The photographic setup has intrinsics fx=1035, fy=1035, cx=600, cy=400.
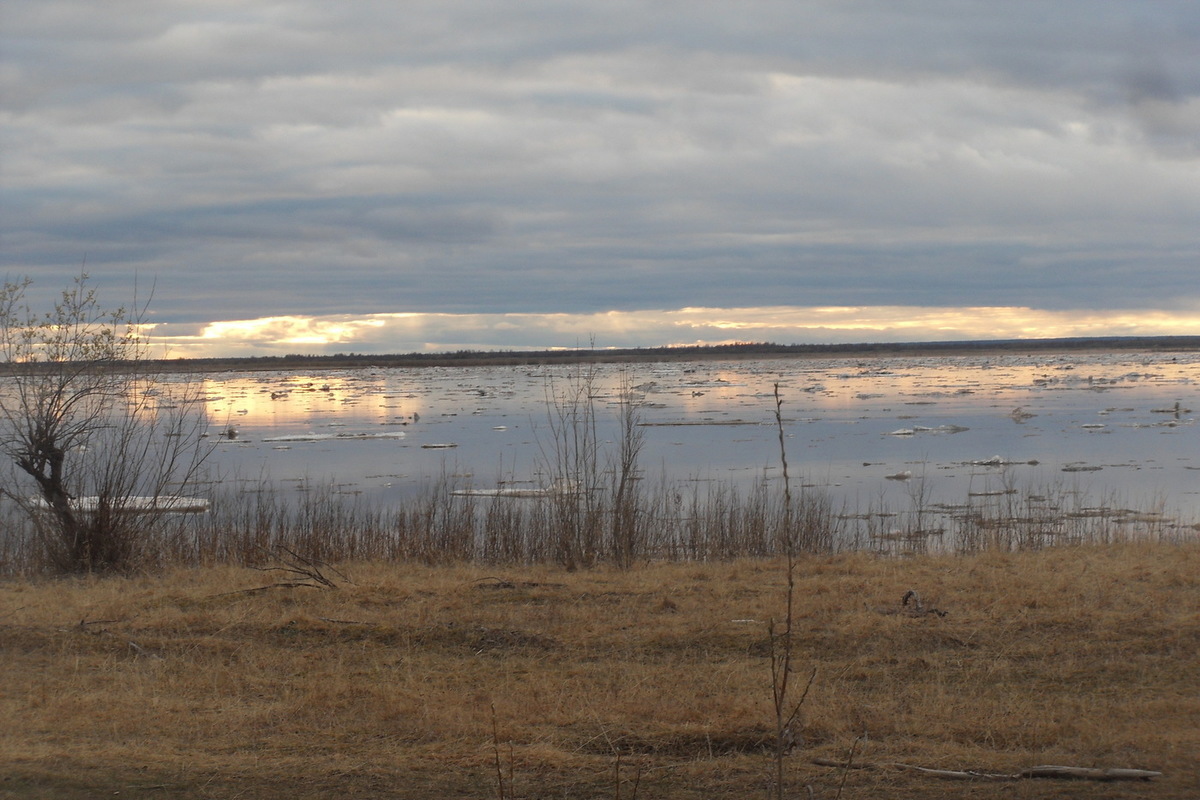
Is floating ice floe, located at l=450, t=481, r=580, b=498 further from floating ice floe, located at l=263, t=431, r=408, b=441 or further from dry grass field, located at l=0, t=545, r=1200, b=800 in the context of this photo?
floating ice floe, located at l=263, t=431, r=408, b=441

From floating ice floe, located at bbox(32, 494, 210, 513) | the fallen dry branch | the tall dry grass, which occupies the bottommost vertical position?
the tall dry grass

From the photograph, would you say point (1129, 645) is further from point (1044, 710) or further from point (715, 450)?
point (715, 450)

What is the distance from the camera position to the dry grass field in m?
5.47

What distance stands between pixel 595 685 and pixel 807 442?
2242cm

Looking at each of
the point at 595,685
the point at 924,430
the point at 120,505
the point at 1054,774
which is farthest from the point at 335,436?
the point at 1054,774

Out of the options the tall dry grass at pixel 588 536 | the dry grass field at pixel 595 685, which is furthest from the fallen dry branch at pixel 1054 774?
the tall dry grass at pixel 588 536

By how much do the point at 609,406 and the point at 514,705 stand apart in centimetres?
3776

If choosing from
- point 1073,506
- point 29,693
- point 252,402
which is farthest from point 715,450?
point 252,402

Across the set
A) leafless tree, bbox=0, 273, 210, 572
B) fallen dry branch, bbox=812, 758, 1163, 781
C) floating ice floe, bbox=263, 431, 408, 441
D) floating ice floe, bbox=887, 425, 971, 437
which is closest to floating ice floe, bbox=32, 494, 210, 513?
leafless tree, bbox=0, 273, 210, 572

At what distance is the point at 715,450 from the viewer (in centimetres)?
2758

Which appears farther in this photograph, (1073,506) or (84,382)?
(1073,506)

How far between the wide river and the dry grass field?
6.01 metres

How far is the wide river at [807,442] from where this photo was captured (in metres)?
20.0

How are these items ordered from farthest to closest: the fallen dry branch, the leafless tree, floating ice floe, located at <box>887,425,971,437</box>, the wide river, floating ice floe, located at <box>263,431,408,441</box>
Result: floating ice floe, located at <box>263,431,408,441</box> < floating ice floe, located at <box>887,425,971,437</box> < the wide river < the leafless tree < the fallen dry branch
